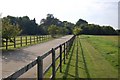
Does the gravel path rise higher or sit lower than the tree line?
lower

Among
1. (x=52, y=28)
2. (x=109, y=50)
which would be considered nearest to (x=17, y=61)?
(x=109, y=50)

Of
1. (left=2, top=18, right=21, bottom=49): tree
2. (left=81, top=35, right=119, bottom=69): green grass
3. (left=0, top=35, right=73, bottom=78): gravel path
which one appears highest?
(left=2, top=18, right=21, bottom=49): tree

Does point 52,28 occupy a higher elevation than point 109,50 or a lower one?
higher

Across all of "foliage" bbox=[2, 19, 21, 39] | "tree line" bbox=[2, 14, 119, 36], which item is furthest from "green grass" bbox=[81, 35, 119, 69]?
"tree line" bbox=[2, 14, 119, 36]

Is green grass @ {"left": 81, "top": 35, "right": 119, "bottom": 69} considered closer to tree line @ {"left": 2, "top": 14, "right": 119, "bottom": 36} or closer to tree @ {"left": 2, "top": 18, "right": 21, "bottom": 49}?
tree @ {"left": 2, "top": 18, "right": 21, "bottom": 49}

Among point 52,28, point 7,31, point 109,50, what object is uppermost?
point 52,28

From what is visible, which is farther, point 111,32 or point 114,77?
point 111,32

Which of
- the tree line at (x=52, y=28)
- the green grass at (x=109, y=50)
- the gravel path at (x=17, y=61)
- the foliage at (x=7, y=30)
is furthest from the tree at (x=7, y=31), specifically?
the tree line at (x=52, y=28)

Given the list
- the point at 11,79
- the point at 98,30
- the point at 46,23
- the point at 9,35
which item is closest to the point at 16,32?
the point at 9,35

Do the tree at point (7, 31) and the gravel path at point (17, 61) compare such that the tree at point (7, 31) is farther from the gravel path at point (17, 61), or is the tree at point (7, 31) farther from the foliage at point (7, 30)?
the gravel path at point (17, 61)

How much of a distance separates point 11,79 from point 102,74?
7.25m

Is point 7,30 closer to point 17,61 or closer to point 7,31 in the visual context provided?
point 7,31

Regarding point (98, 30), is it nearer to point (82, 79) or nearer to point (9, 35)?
point (9, 35)

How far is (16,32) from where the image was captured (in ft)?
86.1
